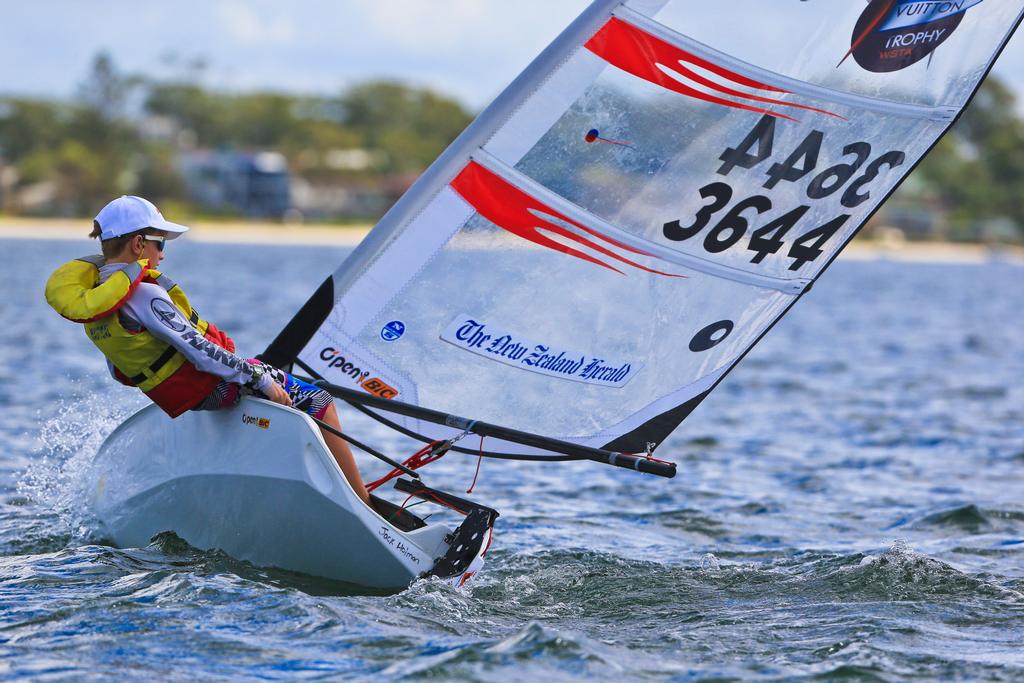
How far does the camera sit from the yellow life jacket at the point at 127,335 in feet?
15.5

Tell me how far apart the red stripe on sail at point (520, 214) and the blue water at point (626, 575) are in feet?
4.46

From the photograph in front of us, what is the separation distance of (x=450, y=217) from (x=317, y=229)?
7237cm

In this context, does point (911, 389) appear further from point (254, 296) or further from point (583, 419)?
point (254, 296)

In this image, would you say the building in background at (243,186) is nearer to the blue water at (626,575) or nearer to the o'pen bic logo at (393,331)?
the blue water at (626,575)

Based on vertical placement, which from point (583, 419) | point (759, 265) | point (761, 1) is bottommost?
point (583, 419)

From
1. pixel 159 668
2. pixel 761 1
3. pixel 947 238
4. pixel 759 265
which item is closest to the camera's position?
pixel 159 668

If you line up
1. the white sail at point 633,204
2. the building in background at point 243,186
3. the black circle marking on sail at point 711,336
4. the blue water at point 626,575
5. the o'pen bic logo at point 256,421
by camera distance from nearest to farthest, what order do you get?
the blue water at point 626,575
the o'pen bic logo at point 256,421
the white sail at point 633,204
the black circle marking on sail at point 711,336
the building in background at point 243,186

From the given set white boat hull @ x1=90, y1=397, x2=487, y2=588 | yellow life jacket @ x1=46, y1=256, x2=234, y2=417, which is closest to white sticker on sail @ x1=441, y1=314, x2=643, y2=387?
white boat hull @ x1=90, y1=397, x2=487, y2=588

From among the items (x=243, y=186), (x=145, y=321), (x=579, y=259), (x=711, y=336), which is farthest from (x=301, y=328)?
(x=243, y=186)

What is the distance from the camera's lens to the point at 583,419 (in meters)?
5.48

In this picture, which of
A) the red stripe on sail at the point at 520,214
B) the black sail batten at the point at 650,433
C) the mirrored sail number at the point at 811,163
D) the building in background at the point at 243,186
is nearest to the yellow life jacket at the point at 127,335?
the red stripe on sail at the point at 520,214

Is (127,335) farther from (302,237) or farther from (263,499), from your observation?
(302,237)

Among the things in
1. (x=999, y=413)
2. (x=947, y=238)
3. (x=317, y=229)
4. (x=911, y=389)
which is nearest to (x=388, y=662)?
(x=999, y=413)

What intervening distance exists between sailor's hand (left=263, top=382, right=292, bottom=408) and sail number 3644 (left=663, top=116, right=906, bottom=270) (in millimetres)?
1601
